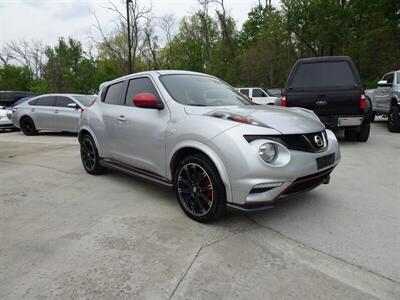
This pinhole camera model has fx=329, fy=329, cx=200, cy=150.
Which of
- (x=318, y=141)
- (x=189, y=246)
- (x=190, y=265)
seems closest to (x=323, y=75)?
(x=318, y=141)

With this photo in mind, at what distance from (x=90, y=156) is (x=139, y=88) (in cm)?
179

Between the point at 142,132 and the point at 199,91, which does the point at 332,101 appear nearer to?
the point at 199,91

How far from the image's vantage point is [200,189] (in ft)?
11.2

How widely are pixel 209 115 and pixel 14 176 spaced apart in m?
4.03

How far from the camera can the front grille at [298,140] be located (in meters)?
3.07

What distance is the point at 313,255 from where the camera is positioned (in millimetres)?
2785

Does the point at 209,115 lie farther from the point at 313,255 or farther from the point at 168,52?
the point at 168,52

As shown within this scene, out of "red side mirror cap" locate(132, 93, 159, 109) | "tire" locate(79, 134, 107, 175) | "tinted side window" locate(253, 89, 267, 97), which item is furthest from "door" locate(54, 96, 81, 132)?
"tinted side window" locate(253, 89, 267, 97)

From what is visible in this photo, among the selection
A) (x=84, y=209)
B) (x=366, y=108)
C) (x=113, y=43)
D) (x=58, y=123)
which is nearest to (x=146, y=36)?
(x=113, y=43)

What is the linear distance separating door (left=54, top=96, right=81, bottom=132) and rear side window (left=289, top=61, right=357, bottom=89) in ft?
23.2

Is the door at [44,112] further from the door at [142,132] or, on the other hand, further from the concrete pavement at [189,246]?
the door at [142,132]

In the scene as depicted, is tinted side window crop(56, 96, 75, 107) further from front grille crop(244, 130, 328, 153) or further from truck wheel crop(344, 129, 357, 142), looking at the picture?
front grille crop(244, 130, 328, 153)

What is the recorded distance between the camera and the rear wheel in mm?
12086

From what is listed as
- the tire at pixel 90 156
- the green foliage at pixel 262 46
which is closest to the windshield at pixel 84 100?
the tire at pixel 90 156
